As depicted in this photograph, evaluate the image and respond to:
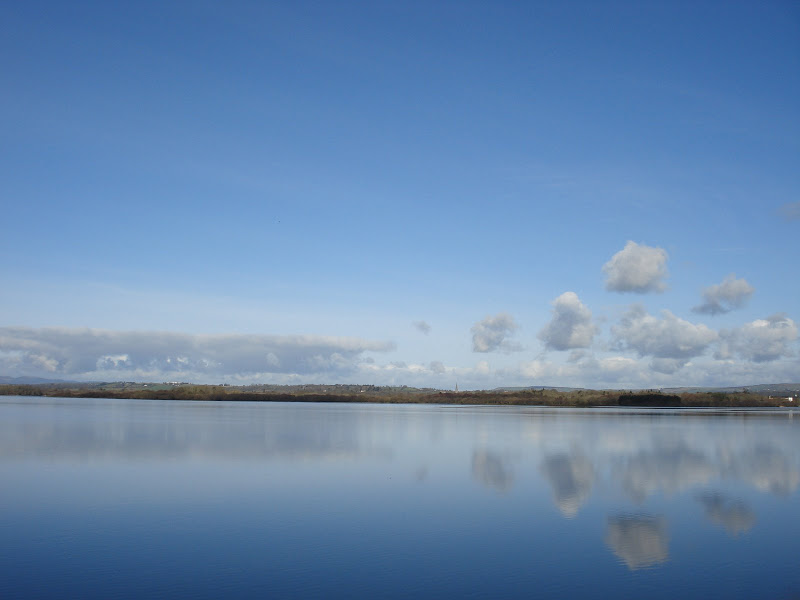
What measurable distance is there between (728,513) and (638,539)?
566 centimetres

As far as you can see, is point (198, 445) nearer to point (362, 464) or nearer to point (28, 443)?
point (28, 443)

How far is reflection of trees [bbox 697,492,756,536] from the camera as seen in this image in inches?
741

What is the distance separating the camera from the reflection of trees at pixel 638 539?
14953 mm

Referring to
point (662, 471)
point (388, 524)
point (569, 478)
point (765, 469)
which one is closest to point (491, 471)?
point (569, 478)

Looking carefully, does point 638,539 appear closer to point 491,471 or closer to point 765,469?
point 491,471

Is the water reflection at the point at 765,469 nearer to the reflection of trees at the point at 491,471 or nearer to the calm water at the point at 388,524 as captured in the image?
the calm water at the point at 388,524

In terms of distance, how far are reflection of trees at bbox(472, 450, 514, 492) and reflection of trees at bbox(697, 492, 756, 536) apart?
22.4 ft

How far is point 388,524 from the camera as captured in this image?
18.1 meters

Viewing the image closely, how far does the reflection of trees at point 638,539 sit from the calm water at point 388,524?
0.28 ft

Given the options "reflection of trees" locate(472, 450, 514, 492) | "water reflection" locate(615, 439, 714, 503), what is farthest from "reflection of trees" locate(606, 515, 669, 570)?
"reflection of trees" locate(472, 450, 514, 492)

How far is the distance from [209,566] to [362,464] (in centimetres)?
1749

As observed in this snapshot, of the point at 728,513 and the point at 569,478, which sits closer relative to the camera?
the point at 728,513

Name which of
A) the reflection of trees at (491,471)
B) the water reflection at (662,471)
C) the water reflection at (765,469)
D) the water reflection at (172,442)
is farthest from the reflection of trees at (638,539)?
the water reflection at (172,442)

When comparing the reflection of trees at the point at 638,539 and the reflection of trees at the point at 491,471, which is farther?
the reflection of trees at the point at 491,471
